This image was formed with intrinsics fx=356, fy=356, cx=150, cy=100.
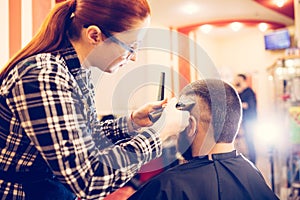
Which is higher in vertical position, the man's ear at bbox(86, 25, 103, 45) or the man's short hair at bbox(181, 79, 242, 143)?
the man's ear at bbox(86, 25, 103, 45)

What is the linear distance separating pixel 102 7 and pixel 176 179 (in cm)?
79

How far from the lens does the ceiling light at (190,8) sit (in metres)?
5.83

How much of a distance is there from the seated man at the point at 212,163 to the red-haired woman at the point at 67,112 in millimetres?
366

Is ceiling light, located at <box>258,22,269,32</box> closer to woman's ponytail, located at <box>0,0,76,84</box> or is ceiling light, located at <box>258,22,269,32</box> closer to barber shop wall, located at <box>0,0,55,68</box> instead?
barber shop wall, located at <box>0,0,55,68</box>

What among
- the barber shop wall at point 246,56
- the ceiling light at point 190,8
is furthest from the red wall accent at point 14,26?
the barber shop wall at point 246,56

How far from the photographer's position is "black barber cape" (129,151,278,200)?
1387mm

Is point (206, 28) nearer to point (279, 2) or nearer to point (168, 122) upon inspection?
point (279, 2)

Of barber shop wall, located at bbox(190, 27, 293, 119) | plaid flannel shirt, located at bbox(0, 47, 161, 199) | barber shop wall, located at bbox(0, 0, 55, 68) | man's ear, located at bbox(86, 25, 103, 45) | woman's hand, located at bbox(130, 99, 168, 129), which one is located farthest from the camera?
barber shop wall, located at bbox(190, 27, 293, 119)

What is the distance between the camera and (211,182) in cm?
142

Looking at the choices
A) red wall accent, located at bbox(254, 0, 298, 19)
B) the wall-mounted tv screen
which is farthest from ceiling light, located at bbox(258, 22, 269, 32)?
red wall accent, located at bbox(254, 0, 298, 19)

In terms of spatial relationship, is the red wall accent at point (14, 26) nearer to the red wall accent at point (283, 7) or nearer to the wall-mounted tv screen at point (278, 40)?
the red wall accent at point (283, 7)

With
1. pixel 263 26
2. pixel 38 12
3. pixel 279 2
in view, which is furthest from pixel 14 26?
pixel 263 26

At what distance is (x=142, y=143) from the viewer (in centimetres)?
95

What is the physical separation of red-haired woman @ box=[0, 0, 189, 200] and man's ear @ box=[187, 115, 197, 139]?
0.35 meters
